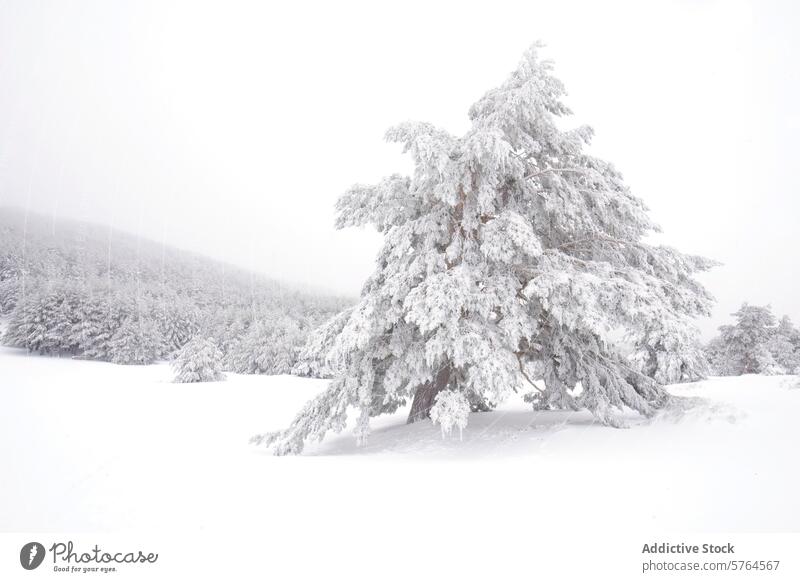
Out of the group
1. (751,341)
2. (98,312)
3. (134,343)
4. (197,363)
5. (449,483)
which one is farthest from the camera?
(134,343)

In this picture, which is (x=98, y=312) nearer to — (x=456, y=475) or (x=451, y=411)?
(x=451, y=411)

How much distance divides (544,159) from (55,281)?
3534 centimetres

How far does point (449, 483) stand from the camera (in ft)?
17.9

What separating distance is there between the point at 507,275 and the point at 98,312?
1580 inches

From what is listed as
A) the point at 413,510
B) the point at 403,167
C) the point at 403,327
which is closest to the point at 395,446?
the point at 403,327

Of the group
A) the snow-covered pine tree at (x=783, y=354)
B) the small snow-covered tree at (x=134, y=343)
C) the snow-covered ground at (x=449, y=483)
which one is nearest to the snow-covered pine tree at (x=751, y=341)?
the snow-covered pine tree at (x=783, y=354)

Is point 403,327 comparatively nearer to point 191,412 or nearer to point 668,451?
point 668,451

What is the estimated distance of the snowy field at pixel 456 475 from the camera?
14.3 feet

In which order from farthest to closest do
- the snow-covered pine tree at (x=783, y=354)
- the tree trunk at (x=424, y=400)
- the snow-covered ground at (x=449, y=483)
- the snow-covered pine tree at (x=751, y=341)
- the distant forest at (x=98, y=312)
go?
the snow-covered pine tree at (x=783, y=354) < the snow-covered pine tree at (x=751, y=341) < the distant forest at (x=98, y=312) < the tree trunk at (x=424, y=400) < the snow-covered ground at (x=449, y=483)

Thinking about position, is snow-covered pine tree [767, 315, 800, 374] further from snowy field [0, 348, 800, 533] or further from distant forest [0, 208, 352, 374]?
distant forest [0, 208, 352, 374]

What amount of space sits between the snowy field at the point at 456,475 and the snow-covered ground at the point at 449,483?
2cm

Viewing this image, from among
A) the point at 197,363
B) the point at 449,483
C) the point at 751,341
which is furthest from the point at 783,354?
the point at 197,363

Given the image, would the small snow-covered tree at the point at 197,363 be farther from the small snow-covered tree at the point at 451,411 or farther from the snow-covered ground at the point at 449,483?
the small snow-covered tree at the point at 451,411

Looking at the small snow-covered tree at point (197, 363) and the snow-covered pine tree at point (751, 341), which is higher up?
the snow-covered pine tree at point (751, 341)
